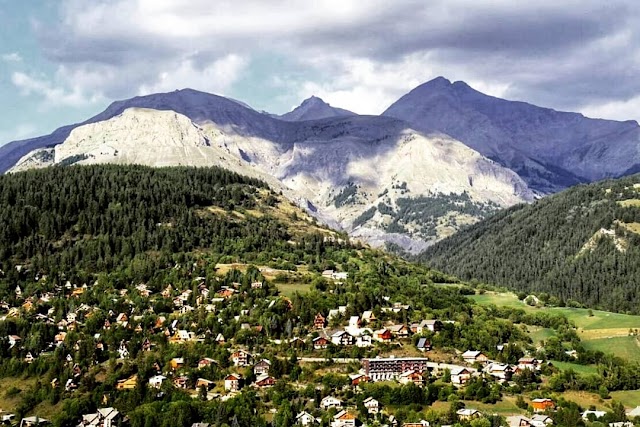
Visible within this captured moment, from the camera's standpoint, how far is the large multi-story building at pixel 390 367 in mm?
125312

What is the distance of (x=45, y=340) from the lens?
14900cm

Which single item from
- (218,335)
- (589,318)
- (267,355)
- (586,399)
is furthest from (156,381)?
(589,318)

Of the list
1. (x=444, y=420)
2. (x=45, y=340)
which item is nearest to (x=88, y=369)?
(x=45, y=340)

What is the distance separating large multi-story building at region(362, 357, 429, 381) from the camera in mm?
125312

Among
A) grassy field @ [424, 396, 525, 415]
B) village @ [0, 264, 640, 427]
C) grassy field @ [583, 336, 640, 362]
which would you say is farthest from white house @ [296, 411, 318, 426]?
grassy field @ [583, 336, 640, 362]

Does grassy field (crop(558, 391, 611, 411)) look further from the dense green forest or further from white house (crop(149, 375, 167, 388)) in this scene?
white house (crop(149, 375, 167, 388))

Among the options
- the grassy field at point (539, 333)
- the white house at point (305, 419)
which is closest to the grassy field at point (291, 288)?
the grassy field at point (539, 333)

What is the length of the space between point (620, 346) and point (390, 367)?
52184 millimetres

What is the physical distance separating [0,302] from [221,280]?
45.3 meters

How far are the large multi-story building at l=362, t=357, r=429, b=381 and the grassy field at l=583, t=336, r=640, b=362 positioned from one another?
137 ft

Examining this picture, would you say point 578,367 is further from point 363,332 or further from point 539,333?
point 363,332

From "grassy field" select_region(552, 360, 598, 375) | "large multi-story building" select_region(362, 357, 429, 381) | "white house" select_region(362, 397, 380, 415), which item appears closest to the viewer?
"white house" select_region(362, 397, 380, 415)

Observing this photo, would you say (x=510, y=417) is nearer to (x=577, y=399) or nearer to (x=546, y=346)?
(x=577, y=399)

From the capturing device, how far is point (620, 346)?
153m
